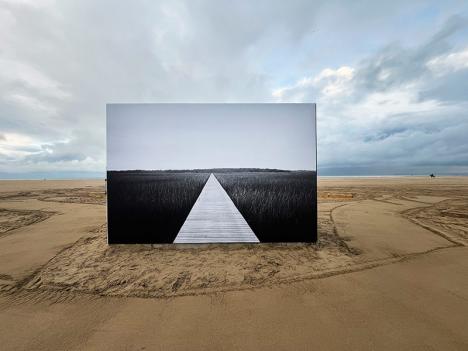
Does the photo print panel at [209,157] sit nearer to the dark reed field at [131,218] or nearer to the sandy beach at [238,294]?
the dark reed field at [131,218]

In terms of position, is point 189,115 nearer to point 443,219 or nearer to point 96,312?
point 96,312

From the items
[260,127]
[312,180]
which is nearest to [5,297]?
[260,127]

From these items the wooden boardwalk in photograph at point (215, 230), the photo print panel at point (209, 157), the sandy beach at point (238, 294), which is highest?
the photo print panel at point (209, 157)

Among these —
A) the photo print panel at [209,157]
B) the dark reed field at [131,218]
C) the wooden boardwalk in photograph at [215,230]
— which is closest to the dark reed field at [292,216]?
the photo print panel at [209,157]

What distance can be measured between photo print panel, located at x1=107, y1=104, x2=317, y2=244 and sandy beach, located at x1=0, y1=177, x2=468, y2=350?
506 millimetres

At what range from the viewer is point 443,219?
9242 millimetres

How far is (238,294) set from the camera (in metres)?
3.96

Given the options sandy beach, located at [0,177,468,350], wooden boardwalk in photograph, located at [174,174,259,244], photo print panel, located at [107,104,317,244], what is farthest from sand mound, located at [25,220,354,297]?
photo print panel, located at [107,104,317,244]

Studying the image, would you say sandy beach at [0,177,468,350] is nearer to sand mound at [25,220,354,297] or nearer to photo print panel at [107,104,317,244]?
sand mound at [25,220,354,297]

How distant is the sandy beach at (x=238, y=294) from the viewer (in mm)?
2934

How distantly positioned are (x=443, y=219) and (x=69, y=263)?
13961mm

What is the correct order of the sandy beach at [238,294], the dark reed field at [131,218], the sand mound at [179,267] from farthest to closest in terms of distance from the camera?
the dark reed field at [131,218]
the sand mound at [179,267]
the sandy beach at [238,294]

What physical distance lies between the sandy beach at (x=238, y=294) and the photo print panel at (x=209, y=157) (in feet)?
1.66

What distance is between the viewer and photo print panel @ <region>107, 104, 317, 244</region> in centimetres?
624
